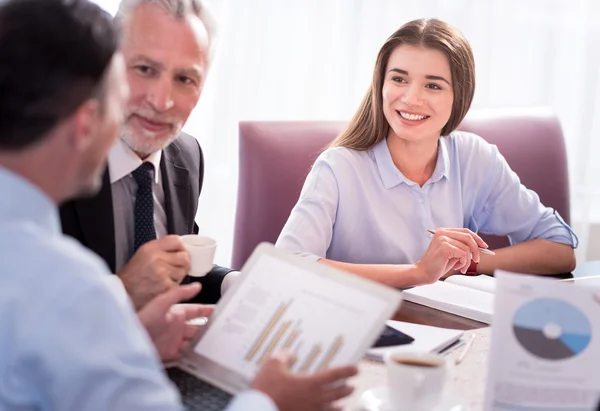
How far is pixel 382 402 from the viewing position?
3.83 feet

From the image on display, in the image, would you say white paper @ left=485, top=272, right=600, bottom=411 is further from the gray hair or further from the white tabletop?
the gray hair

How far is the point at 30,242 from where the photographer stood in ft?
2.88

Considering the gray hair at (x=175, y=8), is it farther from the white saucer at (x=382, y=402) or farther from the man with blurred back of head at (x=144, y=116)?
the white saucer at (x=382, y=402)

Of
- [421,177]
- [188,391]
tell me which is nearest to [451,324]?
[188,391]

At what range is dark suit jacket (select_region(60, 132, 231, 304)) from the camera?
1.60 metres

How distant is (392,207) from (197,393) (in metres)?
1.16

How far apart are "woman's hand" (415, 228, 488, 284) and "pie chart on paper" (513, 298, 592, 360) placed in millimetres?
741

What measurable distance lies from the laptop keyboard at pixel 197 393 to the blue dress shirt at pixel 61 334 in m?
0.27

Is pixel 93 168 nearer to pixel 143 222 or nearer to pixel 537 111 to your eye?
pixel 143 222

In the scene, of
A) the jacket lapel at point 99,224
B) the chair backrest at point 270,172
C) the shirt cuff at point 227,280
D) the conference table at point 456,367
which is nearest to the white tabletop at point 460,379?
the conference table at point 456,367

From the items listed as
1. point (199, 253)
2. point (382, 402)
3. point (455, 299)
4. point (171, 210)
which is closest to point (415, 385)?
point (382, 402)

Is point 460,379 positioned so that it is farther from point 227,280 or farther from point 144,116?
point 144,116

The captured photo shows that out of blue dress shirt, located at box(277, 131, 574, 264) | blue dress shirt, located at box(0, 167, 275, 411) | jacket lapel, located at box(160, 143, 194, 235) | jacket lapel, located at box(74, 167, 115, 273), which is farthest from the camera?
blue dress shirt, located at box(277, 131, 574, 264)

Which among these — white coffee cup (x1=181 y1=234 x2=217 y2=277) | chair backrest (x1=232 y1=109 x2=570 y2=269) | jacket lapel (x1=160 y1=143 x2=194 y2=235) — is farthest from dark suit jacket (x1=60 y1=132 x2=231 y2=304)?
chair backrest (x1=232 y1=109 x2=570 y2=269)
